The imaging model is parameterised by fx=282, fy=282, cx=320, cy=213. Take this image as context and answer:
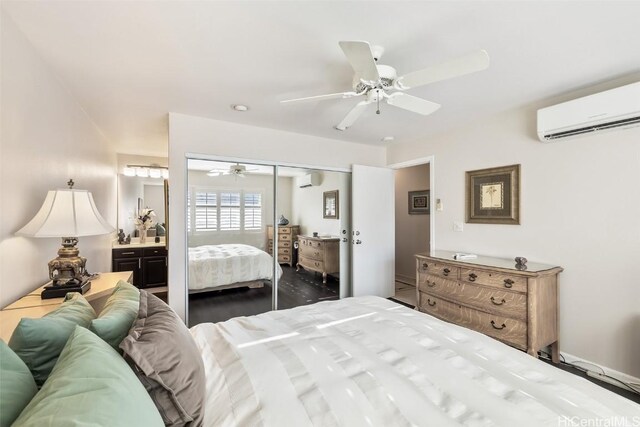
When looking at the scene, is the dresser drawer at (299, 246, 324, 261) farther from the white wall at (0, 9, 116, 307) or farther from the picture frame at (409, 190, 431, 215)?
the white wall at (0, 9, 116, 307)

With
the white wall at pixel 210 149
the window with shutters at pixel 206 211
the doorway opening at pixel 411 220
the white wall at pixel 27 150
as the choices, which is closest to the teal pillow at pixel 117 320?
the white wall at pixel 27 150

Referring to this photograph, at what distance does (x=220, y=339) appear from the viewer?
150cm

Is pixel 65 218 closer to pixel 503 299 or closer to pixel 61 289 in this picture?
pixel 61 289

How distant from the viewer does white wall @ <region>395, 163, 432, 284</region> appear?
17.4ft

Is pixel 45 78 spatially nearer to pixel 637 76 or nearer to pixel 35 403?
pixel 35 403

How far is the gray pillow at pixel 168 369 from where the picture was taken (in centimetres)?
87

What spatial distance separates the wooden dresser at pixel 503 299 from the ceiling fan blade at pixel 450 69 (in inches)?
69.7

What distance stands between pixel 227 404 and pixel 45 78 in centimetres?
259

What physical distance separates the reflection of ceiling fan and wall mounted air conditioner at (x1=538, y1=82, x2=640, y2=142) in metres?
3.19

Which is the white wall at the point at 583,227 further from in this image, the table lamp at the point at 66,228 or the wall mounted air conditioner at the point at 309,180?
the table lamp at the point at 66,228

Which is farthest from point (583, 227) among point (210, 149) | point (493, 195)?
point (210, 149)

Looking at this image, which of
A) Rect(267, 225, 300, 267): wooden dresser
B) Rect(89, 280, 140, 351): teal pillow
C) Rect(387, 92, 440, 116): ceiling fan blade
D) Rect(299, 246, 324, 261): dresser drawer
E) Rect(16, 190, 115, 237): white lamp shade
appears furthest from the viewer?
Rect(299, 246, 324, 261): dresser drawer

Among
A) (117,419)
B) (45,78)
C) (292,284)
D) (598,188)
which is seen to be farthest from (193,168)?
(598,188)

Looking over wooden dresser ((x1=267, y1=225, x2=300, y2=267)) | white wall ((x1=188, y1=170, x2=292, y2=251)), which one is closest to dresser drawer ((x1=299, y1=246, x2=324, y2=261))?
wooden dresser ((x1=267, y1=225, x2=300, y2=267))
